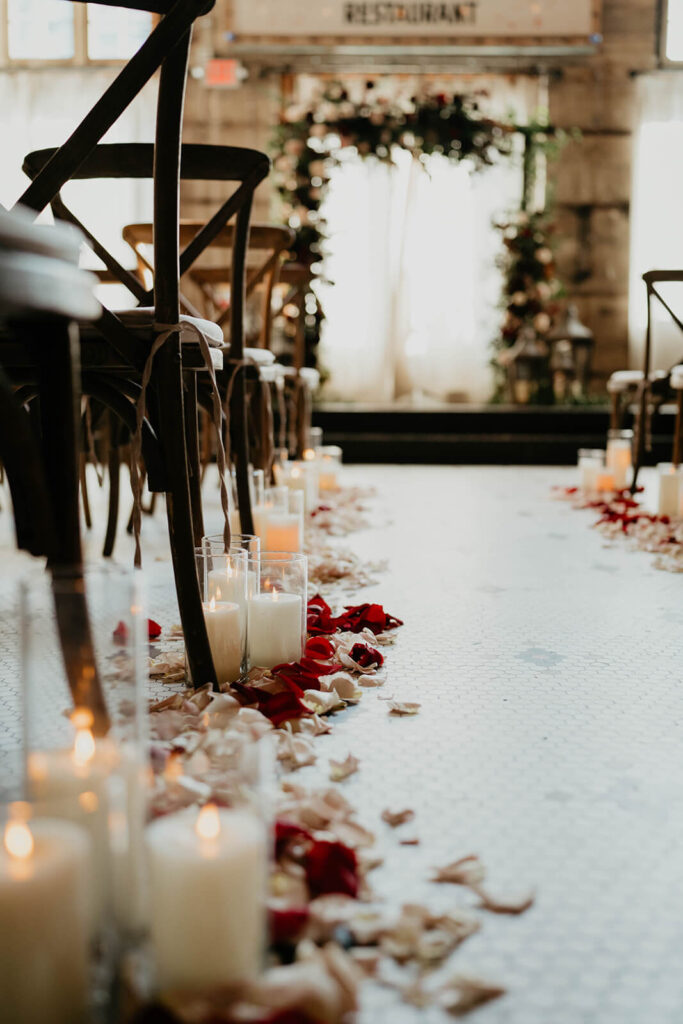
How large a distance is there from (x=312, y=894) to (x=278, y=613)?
1.92ft

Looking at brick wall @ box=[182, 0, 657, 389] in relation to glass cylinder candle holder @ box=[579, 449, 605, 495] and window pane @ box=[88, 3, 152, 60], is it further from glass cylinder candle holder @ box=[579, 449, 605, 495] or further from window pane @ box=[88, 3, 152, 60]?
glass cylinder candle holder @ box=[579, 449, 605, 495]

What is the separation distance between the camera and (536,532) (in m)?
2.81

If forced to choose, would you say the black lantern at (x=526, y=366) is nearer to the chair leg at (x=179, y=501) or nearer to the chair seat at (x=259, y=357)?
the chair seat at (x=259, y=357)

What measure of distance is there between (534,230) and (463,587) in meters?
4.58

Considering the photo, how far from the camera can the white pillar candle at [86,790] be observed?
596 millimetres

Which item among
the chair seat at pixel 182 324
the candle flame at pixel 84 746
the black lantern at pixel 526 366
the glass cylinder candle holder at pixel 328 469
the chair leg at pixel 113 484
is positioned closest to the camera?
the candle flame at pixel 84 746

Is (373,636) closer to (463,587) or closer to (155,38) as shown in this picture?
(463,587)

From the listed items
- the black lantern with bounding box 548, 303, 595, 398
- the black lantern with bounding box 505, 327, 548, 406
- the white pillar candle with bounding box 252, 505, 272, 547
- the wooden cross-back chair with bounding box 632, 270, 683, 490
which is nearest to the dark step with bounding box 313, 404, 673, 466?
the black lantern with bounding box 505, 327, 548, 406

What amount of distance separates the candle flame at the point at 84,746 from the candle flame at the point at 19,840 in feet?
0.25

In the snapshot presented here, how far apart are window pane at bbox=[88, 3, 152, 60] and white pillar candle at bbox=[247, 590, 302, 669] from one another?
622 centimetres

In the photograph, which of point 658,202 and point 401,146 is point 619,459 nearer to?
point 401,146

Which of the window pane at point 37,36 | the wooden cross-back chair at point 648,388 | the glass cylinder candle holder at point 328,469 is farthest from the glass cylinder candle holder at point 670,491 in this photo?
the window pane at point 37,36

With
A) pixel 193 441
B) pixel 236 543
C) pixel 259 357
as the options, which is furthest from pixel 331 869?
pixel 259 357

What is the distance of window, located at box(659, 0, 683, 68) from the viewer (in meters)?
6.44
